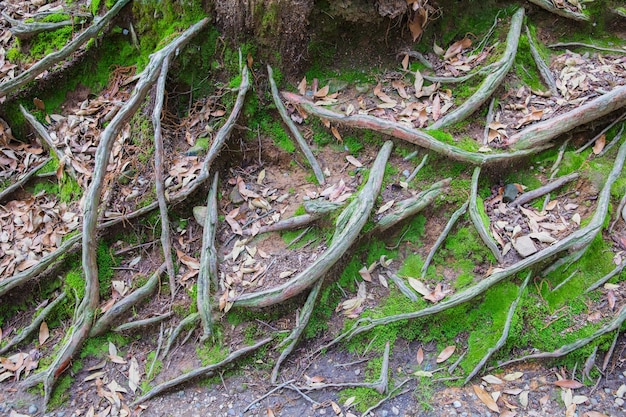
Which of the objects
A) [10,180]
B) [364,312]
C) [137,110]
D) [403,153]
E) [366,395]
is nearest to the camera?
[366,395]

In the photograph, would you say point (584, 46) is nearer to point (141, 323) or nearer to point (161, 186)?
point (161, 186)

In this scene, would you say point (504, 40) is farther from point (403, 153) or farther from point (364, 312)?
point (364, 312)

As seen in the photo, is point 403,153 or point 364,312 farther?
point 403,153

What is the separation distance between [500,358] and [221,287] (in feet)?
7.50

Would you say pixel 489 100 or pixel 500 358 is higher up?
pixel 489 100

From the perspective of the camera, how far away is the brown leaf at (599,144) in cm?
435

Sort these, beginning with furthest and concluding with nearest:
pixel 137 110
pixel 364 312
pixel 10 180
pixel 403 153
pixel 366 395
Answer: pixel 10 180 < pixel 137 110 < pixel 403 153 < pixel 364 312 < pixel 366 395

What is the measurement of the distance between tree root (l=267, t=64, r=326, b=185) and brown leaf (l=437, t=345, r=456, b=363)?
1759 mm

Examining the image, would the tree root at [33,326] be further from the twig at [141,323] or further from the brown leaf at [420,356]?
the brown leaf at [420,356]

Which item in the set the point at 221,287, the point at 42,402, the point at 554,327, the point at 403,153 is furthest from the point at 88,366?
the point at 554,327

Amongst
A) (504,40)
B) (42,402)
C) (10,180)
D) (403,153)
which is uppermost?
(504,40)

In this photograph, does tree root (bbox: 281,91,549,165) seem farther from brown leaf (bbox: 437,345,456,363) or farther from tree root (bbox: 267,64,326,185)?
brown leaf (bbox: 437,345,456,363)

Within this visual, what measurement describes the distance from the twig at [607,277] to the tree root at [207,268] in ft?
9.96

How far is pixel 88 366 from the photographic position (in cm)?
408
